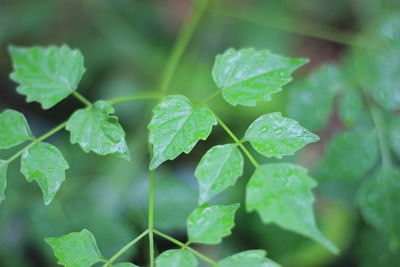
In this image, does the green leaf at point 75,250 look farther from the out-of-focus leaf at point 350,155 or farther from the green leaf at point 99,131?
the out-of-focus leaf at point 350,155

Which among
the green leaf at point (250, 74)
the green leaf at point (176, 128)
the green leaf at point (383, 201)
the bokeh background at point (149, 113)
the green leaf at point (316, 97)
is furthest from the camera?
the bokeh background at point (149, 113)

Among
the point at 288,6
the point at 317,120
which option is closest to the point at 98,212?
the point at 317,120

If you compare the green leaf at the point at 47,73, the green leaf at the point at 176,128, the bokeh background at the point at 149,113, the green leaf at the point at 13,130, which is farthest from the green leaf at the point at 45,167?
the bokeh background at the point at 149,113

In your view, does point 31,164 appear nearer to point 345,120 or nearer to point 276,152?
point 276,152

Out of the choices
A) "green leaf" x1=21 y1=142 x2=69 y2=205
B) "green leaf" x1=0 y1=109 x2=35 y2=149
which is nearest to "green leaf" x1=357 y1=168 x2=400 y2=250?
"green leaf" x1=21 y1=142 x2=69 y2=205

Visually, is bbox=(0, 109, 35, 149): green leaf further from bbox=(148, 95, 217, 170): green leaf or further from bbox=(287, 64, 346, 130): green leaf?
bbox=(287, 64, 346, 130): green leaf
